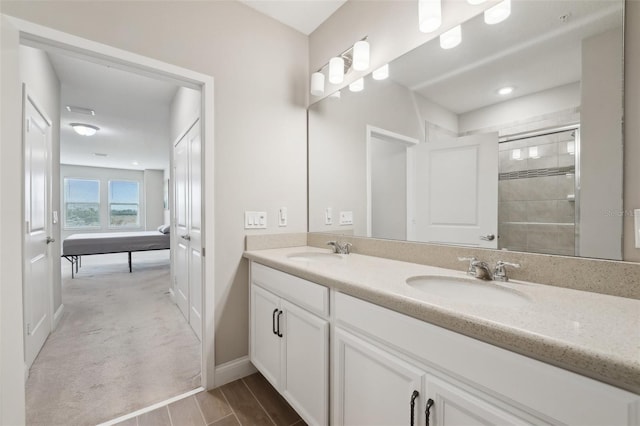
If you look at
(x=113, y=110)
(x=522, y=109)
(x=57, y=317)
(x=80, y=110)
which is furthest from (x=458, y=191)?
(x=80, y=110)

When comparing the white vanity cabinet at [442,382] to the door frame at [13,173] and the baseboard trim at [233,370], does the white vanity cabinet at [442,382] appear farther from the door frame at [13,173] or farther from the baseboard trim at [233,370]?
the door frame at [13,173]

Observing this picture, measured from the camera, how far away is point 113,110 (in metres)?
3.90

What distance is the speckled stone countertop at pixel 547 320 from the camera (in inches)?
21.5

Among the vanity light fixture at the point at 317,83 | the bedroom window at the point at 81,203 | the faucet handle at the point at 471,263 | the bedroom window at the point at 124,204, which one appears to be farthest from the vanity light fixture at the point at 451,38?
the bedroom window at the point at 81,203

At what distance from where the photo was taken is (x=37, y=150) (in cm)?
226

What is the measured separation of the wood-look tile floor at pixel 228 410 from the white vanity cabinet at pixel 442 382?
54 cm

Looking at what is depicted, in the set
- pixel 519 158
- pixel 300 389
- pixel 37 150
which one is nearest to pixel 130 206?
pixel 37 150

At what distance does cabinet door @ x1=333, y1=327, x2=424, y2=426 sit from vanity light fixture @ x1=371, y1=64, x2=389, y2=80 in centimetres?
149

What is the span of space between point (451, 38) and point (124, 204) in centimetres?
1055

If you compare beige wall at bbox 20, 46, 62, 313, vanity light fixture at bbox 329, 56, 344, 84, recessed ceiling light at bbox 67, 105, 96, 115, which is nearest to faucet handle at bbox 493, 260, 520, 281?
vanity light fixture at bbox 329, 56, 344, 84

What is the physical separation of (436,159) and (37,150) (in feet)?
10.1

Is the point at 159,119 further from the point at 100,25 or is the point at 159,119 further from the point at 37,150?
the point at 100,25

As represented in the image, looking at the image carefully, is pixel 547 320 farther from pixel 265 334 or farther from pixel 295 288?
pixel 265 334

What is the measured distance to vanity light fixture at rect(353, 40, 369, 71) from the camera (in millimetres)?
1733
